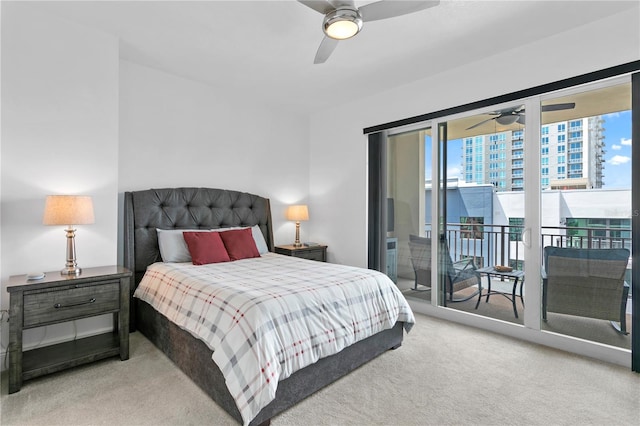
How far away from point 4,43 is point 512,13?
12.3 feet

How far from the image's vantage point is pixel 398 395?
206 cm

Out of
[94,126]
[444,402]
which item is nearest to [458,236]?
[444,402]

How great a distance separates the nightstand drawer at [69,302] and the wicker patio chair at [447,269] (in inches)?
119

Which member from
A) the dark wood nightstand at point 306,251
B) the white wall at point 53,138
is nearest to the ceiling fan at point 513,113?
the dark wood nightstand at point 306,251

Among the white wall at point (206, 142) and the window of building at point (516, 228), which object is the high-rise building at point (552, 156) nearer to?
the window of building at point (516, 228)

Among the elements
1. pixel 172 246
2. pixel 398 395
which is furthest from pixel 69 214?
pixel 398 395

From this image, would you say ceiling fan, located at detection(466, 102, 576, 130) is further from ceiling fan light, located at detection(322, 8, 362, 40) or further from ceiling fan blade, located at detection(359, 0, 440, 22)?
ceiling fan light, located at detection(322, 8, 362, 40)

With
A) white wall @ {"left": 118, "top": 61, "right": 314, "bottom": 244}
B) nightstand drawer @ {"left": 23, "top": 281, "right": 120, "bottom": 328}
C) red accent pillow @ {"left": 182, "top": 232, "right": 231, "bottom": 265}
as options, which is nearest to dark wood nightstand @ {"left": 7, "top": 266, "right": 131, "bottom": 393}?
nightstand drawer @ {"left": 23, "top": 281, "right": 120, "bottom": 328}

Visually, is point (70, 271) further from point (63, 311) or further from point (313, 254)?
point (313, 254)

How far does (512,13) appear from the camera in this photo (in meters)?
2.47

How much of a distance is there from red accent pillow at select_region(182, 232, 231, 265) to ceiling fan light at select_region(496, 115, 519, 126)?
299 cm

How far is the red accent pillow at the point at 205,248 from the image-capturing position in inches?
122

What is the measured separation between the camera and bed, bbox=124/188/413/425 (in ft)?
6.24

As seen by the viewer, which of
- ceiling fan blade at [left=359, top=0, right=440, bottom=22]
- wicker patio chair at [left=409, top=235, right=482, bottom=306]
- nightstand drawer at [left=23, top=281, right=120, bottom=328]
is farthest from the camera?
wicker patio chair at [left=409, top=235, right=482, bottom=306]
